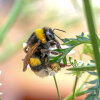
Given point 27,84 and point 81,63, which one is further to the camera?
point 27,84

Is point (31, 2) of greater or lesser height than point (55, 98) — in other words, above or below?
above

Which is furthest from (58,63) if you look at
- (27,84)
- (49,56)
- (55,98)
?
(27,84)

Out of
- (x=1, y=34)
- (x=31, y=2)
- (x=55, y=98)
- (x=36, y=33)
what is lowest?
(x=55, y=98)

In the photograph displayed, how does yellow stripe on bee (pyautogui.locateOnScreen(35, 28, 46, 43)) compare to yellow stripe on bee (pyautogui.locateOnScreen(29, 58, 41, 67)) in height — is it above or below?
above

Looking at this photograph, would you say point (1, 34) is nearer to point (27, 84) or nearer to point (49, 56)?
point (49, 56)

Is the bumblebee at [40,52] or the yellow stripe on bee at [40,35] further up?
the yellow stripe on bee at [40,35]

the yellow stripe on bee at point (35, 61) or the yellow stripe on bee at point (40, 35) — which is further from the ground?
the yellow stripe on bee at point (40, 35)

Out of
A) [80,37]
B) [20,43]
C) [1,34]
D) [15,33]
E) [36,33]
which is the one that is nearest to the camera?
[80,37]

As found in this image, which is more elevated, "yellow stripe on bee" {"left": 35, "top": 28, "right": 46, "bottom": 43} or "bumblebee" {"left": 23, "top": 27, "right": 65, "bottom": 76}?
"yellow stripe on bee" {"left": 35, "top": 28, "right": 46, "bottom": 43}
